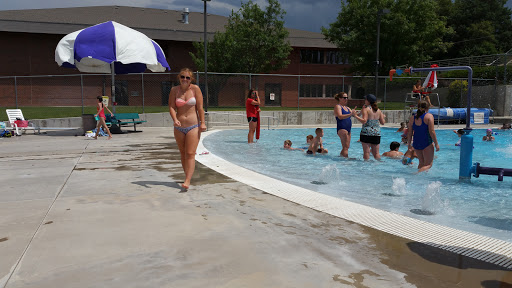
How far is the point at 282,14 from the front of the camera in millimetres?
36062

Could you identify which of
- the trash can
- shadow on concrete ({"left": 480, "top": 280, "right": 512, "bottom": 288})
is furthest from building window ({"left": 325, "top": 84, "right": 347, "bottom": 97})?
shadow on concrete ({"left": 480, "top": 280, "right": 512, "bottom": 288})

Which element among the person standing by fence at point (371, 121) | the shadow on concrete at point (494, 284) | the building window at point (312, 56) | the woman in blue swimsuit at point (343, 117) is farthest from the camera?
the building window at point (312, 56)

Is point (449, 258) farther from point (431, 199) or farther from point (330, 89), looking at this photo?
point (330, 89)

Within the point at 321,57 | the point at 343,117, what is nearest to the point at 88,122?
the point at 343,117

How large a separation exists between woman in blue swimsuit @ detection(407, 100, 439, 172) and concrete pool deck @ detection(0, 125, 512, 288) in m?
4.10

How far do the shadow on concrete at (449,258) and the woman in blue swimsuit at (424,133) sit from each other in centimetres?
487

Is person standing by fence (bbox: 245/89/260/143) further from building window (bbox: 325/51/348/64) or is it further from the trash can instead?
building window (bbox: 325/51/348/64)

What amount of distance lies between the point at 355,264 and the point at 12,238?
324 centimetres

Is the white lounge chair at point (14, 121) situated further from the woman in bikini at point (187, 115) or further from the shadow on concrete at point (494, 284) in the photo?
the shadow on concrete at point (494, 284)

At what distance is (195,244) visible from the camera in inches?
151

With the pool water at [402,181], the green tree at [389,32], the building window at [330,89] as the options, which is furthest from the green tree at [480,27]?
the pool water at [402,181]

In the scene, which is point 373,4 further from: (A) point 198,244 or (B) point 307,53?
(A) point 198,244

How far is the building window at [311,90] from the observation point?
125 feet

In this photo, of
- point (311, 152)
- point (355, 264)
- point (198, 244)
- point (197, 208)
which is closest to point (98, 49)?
point (311, 152)
